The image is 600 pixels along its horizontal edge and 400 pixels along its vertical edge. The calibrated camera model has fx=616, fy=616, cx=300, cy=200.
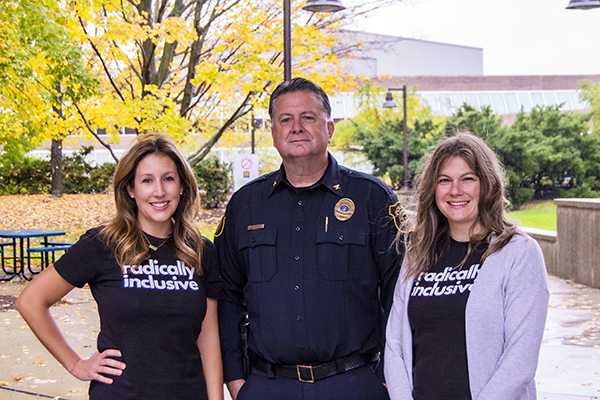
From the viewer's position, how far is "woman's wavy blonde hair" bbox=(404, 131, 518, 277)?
2658 millimetres

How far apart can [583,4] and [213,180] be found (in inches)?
687

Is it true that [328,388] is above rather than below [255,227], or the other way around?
below

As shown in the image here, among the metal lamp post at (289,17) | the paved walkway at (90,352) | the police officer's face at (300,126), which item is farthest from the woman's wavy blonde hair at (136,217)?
the metal lamp post at (289,17)

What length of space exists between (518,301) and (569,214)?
9.99 m

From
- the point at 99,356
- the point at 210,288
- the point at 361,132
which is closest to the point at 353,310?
the point at 210,288

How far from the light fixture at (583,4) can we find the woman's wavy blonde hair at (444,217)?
5.93 metres

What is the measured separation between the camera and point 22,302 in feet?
9.09

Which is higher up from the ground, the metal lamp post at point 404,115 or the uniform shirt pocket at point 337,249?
the metal lamp post at point 404,115

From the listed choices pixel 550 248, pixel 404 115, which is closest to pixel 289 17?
pixel 550 248

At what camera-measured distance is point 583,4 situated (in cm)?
768

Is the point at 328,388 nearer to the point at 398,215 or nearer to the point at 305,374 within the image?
the point at 305,374

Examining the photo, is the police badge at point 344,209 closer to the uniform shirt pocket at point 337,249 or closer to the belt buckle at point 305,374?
the uniform shirt pocket at point 337,249

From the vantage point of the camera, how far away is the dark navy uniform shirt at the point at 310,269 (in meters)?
2.96

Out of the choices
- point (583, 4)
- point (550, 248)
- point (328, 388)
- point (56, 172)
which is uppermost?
point (583, 4)
